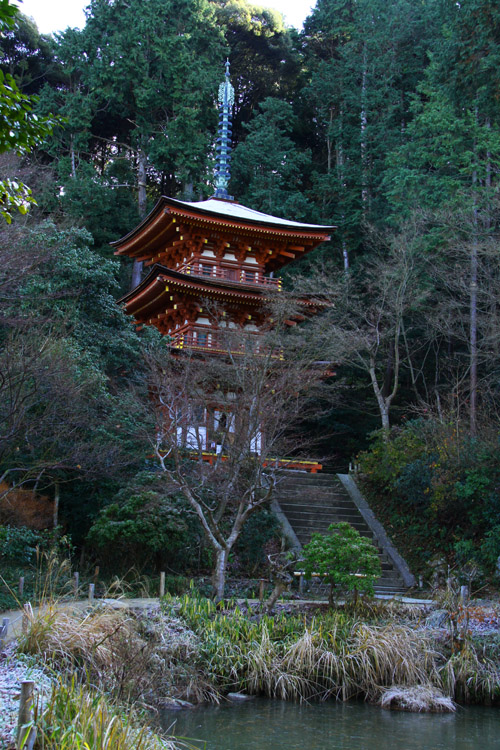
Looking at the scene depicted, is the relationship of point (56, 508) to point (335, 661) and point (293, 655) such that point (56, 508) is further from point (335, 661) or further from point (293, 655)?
point (335, 661)

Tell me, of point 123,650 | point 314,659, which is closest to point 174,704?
point 123,650

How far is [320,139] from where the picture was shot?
1438 inches

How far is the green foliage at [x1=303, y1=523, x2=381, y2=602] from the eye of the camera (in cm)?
1089

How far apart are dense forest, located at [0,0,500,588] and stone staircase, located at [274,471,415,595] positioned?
1.79 ft

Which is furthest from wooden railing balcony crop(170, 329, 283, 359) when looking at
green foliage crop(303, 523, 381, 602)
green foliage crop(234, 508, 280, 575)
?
green foliage crop(303, 523, 381, 602)

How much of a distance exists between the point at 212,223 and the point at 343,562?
40.8 ft

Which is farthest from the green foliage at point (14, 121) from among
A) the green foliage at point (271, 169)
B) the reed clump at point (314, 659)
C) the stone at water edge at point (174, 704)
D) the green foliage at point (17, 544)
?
the green foliage at point (271, 169)

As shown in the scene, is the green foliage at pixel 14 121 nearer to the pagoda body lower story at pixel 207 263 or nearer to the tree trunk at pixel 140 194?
the pagoda body lower story at pixel 207 263

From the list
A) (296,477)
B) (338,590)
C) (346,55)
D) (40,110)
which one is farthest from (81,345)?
(346,55)

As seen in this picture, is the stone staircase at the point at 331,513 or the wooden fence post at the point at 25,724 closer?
the wooden fence post at the point at 25,724

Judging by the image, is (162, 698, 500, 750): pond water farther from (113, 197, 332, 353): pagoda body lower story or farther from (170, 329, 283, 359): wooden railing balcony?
(113, 197, 332, 353): pagoda body lower story

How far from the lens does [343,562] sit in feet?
36.2

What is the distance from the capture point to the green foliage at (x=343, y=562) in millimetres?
10891

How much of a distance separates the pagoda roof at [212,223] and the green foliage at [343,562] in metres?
11.7
